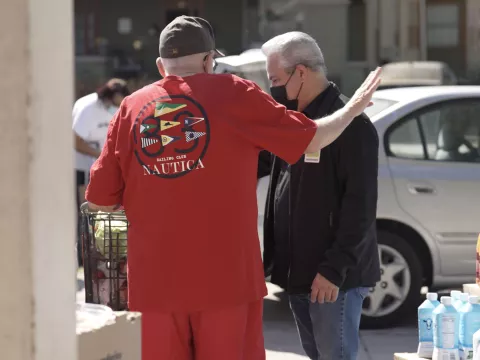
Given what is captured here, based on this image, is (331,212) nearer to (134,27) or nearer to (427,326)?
(427,326)

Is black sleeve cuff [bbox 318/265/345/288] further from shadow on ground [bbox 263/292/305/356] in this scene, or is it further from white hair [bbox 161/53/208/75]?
shadow on ground [bbox 263/292/305/356]

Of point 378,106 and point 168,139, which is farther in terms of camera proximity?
point 378,106

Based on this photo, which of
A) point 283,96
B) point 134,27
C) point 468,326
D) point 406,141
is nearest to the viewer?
point 468,326

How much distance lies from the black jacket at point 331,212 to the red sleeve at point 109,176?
2.44ft

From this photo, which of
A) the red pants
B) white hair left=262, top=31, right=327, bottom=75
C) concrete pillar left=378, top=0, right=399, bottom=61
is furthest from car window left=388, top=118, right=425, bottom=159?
concrete pillar left=378, top=0, right=399, bottom=61

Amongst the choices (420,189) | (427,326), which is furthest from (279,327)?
(427,326)

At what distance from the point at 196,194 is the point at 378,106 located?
424cm

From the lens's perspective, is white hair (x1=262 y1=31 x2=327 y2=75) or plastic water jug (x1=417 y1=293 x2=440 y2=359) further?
plastic water jug (x1=417 y1=293 x2=440 y2=359)

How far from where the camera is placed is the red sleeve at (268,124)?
11.1 ft

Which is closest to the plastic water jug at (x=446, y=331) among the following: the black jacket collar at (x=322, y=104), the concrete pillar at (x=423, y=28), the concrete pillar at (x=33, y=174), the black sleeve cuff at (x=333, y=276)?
the black sleeve cuff at (x=333, y=276)

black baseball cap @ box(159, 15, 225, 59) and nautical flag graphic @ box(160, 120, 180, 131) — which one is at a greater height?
black baseball cap @ box(159, 15, 225, 59)

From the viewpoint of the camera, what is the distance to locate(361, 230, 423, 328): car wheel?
698 centimetres

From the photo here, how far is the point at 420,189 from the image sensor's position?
7070 mm

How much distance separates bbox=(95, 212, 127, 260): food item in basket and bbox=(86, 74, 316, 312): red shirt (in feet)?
1.58
